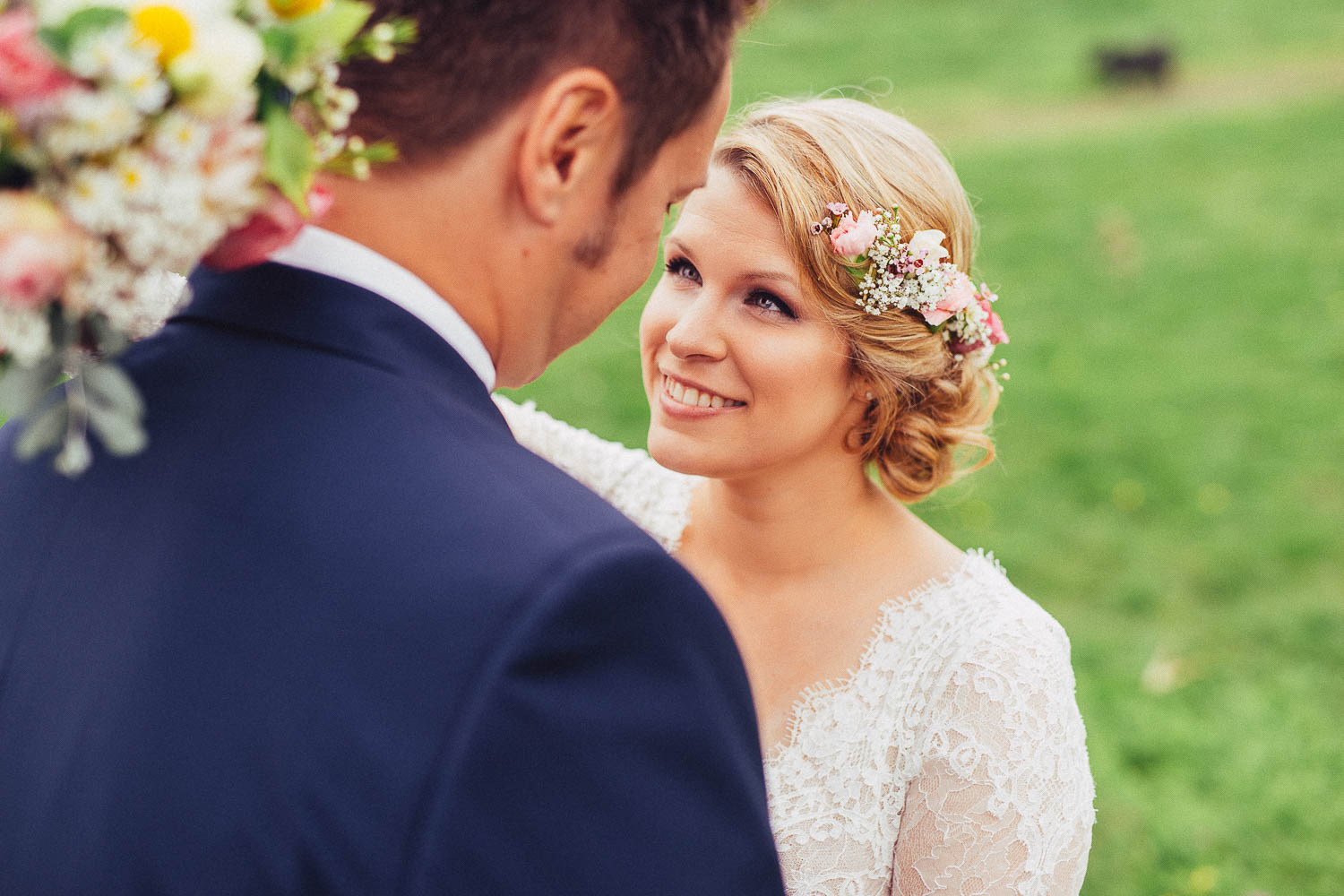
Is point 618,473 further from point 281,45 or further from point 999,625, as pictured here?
point 281,45

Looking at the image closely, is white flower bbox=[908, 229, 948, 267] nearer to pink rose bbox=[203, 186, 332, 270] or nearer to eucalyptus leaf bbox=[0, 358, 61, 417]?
pink rose bbox=[203, 186, 332, 270]

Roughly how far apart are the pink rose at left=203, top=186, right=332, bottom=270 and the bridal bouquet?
22 mm

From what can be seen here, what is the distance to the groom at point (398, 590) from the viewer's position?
1388 millimetres

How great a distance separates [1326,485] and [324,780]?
680cm

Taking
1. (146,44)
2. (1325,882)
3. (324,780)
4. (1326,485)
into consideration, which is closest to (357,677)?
(324,780)

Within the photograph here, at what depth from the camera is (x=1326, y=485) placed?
6.89 m

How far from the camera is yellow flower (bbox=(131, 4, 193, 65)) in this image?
49.3 inches

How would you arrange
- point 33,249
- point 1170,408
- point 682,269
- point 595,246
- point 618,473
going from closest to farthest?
1. point 33,249
2. point 595,246
3. point 682,269
4. point 618,473
5. point 1170,408

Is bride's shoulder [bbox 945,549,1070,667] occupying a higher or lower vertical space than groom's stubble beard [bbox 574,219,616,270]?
lower

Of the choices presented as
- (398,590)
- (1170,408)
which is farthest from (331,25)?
(1170,408)

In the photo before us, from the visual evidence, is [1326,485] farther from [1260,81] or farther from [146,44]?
[1260,81]

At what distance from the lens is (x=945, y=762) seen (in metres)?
2.79

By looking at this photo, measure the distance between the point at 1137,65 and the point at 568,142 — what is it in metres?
13.9

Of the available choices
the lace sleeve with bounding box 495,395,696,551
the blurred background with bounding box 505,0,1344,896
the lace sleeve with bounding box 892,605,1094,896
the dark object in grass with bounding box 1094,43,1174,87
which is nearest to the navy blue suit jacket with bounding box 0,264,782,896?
the lace sleeve with bounding box 892,605,1094,896
